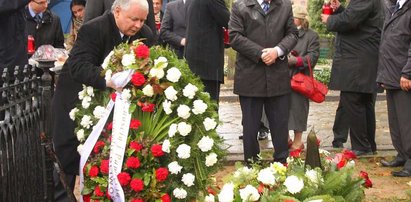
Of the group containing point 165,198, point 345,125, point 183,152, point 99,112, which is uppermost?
point 99,112

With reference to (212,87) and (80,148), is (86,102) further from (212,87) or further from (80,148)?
(212,87)

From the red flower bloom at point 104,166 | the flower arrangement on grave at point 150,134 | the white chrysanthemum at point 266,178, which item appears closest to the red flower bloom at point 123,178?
the flower arrangement on grave at point 150,134

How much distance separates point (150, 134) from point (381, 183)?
308 centimetres

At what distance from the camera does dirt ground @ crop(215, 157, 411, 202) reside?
6657 millimetres

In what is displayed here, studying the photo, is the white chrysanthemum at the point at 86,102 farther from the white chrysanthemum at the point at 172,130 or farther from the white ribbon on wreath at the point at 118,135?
the white chrysanthemum at the point at 172,130

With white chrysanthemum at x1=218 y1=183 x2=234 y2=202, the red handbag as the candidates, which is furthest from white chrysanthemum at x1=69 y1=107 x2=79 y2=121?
the red handbag

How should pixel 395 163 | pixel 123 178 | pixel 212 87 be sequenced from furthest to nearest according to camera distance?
pixel 212 87
pixel 395 163
pixel 123 178

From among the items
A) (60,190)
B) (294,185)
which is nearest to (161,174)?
(294,185)

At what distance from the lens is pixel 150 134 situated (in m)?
5.12

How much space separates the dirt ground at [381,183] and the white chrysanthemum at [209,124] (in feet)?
5.55

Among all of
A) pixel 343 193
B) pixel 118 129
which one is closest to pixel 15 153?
pixel 118 129

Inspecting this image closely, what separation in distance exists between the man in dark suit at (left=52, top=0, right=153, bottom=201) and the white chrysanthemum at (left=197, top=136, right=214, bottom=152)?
71 centimetres

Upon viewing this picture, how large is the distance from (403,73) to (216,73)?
2.09 meters

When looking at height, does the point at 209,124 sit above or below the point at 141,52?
below
